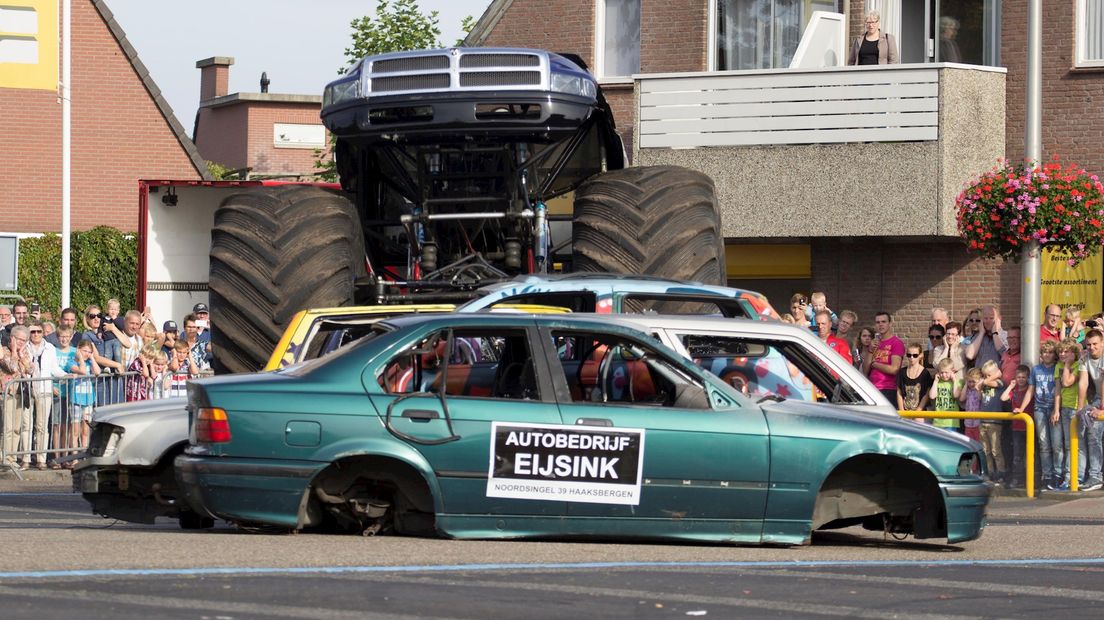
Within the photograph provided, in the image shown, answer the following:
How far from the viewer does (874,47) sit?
24.5 metres

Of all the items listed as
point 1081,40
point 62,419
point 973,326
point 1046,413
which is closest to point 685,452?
point 1046,413

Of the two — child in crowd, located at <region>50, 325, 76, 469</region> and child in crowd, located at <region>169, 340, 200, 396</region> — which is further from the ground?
child in crowd, located at <region>169, 340, 200, 396</region>

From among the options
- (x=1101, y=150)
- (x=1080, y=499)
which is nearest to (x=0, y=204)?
(x=1101, y=150)

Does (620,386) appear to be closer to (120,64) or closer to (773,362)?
(773,362)

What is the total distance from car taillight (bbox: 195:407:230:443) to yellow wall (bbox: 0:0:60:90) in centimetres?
2171

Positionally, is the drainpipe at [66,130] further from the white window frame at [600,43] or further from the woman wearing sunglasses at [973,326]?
the woman wearing sunglasses at [973,326]

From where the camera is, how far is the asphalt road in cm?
788

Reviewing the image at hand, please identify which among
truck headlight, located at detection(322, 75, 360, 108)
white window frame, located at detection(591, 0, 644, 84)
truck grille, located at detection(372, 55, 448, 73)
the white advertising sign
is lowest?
the white advertising sign

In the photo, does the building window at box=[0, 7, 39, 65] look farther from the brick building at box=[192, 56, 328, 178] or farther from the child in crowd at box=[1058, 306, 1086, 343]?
the brick building at box=[192, 56, 328, 178]

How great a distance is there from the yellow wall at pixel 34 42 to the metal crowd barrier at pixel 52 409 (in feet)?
39.0

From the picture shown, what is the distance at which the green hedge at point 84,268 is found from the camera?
3572 cm

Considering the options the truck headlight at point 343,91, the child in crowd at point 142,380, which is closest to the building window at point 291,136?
the child in crowd at point 142,380

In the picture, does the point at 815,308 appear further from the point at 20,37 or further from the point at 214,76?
the point at 214,76

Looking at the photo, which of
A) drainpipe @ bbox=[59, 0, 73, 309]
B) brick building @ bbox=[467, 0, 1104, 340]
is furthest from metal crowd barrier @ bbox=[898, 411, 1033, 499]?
drainpipe @ bbox=[59, 0, 73, 309]
